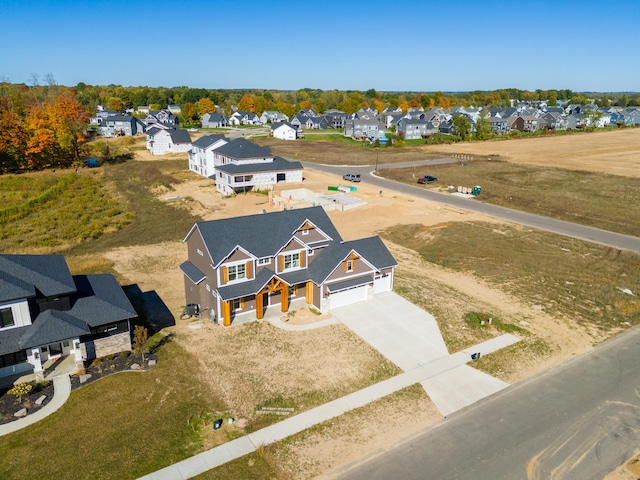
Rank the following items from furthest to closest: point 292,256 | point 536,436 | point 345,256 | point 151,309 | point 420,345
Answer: point 292,256
point 151,309
point 345,256
point 420,345
point 536,436

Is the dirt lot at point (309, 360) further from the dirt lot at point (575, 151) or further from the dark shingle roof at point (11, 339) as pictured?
the dirt lot at point (575, 151)

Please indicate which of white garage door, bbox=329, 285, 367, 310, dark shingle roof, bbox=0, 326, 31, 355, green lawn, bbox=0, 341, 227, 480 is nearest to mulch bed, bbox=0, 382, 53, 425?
green lawn, bbox=0, 341, 227, 480

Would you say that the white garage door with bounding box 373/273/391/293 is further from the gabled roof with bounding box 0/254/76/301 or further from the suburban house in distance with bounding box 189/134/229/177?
the suburban house in distance with bounding box 189/134/229/177

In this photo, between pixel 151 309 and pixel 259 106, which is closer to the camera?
pixel 151 309

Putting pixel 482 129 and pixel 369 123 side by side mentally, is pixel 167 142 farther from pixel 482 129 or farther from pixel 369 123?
pixel 482 129

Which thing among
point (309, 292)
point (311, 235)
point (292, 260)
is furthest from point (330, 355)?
point (311, 235)
